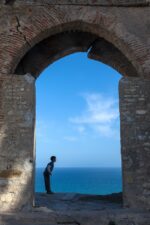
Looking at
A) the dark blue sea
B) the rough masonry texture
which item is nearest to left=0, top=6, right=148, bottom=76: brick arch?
the rough masonry texture

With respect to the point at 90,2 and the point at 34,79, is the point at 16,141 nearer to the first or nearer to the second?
the point at 34,79

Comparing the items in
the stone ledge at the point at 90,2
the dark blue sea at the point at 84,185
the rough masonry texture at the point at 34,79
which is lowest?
the dark blue sea at the point at 84,185

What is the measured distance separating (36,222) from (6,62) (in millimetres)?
3406

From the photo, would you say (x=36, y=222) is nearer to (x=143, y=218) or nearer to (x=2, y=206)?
(x=2, y=206)

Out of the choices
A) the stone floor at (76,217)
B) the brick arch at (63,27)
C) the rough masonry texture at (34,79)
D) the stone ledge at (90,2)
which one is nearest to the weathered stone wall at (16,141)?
the rough masonry texture at (34,79)

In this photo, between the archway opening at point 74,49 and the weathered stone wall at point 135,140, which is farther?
the archway opening at point 74,49

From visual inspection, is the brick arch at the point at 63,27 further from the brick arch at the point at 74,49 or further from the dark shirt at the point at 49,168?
the dark shirt at the point at 49,168

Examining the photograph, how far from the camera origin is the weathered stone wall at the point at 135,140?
614cm

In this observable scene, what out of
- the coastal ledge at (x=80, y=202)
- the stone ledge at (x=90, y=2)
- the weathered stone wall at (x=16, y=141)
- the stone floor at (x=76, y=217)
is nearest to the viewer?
the stone floor at (x=76, y=217)

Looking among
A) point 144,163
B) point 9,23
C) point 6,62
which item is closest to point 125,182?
point 144,163

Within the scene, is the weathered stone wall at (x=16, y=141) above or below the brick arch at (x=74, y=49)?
below

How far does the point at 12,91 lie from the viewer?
21.5 feet

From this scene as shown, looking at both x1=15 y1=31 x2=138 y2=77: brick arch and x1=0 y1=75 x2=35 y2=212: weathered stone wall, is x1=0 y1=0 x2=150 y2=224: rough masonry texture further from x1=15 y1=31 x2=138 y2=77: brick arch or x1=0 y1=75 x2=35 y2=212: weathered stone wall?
x1=15 y1=31 x2=138 y2=77: brick arch

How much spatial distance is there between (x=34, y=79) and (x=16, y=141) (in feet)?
4.60
